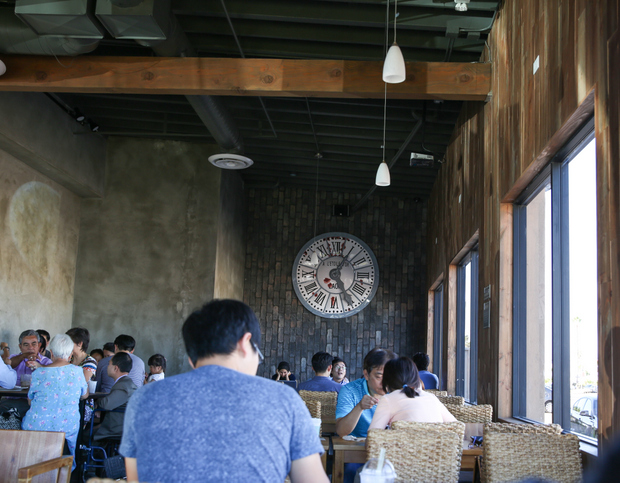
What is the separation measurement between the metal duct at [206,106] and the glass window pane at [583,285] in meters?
3.71

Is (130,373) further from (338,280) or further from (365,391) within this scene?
(338,280)

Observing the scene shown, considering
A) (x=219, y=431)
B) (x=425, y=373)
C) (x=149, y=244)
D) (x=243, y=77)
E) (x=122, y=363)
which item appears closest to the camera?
(x=219, y=431)

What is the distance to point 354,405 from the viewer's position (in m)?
4.27

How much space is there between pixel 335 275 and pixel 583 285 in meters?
8.29

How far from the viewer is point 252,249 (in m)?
12.1

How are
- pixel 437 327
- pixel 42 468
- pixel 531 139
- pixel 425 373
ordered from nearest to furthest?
1. pixel 42 468
2. pixel 531 139
3. pixel 425 373
4. pixel 437 327

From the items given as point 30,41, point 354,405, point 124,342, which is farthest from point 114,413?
point 30,41

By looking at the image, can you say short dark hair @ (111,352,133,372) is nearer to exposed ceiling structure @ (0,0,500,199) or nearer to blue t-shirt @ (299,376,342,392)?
blue t-shirt @ (299,376,342,392)

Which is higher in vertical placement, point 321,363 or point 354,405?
point 321,363

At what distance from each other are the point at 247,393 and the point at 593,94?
241cm

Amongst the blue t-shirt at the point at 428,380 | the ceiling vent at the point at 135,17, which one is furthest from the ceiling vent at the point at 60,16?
the blue t-shirt at the point at 428,380

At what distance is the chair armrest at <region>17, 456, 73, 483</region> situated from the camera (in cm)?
244

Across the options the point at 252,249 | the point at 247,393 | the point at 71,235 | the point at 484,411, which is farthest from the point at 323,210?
the point at 247,393

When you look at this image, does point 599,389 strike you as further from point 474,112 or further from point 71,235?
point 71,235
